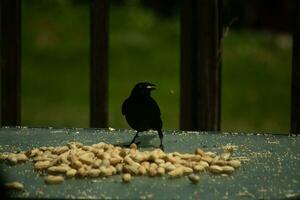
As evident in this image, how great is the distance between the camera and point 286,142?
2.72 meters

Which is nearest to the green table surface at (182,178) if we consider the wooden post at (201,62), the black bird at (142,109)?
the black bird at (142,109)

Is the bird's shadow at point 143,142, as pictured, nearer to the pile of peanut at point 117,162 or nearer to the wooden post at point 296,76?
the pile of peanut at point 117,162

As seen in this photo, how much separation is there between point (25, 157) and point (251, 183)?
2.36ft

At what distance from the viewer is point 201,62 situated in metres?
3.33

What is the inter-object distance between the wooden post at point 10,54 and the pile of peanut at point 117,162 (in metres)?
1.04

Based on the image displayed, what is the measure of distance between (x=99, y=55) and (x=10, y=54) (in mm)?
410

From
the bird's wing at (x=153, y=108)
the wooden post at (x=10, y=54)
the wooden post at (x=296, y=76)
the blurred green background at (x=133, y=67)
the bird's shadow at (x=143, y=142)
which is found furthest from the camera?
the blurred green background at (x=133, y=67)

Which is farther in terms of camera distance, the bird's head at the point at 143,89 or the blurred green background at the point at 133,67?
the blurred green background at the point at 133,67

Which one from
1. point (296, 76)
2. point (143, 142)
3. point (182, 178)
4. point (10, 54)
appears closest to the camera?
point (182, 178)

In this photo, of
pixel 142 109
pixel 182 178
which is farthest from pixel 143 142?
pixel 182 178

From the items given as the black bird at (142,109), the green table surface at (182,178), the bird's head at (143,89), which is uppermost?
the bird's head at (143,89)

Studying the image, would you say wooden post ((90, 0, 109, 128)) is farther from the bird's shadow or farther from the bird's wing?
the bird's wing

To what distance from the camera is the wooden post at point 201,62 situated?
3.32m

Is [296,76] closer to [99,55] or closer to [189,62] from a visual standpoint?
[189,62]
